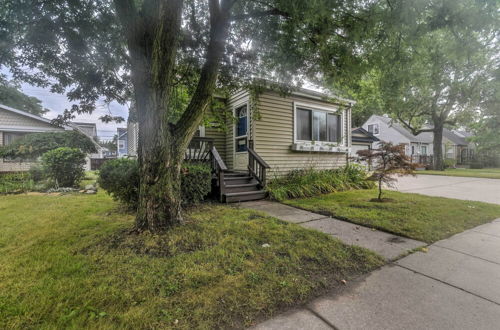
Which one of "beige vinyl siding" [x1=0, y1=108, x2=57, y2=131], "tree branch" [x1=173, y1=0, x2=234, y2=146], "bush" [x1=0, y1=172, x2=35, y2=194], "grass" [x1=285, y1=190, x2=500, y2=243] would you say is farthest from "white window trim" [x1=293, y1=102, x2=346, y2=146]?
"beige vinyl siding" [x1=0, y1=108, x2=57, y2=131]

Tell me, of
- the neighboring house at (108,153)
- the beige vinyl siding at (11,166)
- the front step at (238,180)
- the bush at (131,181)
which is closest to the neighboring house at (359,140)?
the front step at (238,180)

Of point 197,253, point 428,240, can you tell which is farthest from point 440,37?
point 197,253

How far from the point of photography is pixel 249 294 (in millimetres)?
1872

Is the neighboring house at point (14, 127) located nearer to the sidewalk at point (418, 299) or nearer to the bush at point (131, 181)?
the bush at point (131, 181)

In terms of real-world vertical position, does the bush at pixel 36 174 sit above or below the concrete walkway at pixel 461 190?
above

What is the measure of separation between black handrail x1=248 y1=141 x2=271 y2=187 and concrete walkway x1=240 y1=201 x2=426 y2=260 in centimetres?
149

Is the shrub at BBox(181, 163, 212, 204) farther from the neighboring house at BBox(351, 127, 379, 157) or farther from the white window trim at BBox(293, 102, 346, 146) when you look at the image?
the neighboring house at BBox(351, 127, 379, 157)

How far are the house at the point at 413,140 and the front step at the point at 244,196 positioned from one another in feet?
69.6

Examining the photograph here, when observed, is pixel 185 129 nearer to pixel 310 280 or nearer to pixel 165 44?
pixel 165 44

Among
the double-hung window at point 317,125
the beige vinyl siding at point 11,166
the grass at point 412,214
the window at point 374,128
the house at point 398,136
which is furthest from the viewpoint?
the window at point 374,128

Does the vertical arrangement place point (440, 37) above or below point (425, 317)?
above

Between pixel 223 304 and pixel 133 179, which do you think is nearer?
pixel 223 304

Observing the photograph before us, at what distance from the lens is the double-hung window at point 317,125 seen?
8.14 metres

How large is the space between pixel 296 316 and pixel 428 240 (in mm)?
2762
